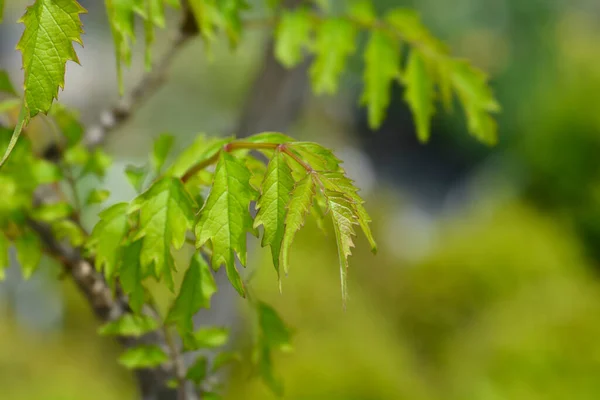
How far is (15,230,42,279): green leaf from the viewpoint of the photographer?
0.68 m

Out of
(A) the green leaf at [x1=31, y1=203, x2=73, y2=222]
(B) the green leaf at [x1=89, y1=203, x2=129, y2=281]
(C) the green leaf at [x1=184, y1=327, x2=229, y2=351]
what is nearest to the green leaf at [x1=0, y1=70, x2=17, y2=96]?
(A) the green leaf at [x1=31, y1=203, x2=73, y2=222]

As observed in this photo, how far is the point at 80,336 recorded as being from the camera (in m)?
3.30

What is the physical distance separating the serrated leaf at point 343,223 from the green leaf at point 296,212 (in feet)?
0.05

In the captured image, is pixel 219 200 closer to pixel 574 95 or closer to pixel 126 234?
pixel 126 234

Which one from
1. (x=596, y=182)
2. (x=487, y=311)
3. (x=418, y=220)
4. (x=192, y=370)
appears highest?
(x=192, y=370)

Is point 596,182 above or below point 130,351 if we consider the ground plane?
below

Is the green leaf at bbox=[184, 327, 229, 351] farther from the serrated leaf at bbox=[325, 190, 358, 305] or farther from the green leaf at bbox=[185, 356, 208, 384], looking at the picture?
the serrated leaf at bbox=[325, 190, 358, 305]

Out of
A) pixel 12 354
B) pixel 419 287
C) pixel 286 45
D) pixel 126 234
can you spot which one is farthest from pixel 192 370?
pixel 419 287

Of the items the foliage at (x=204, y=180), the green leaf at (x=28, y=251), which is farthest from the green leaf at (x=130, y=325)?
the green leaf at (x=28, y=251)

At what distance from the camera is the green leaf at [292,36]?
0.86 meters

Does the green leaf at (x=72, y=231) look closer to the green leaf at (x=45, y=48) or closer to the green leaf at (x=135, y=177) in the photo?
the green leaf at (x=135, y=177)

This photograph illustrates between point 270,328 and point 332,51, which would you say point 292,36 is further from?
point 270,328

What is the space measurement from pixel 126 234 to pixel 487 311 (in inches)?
118

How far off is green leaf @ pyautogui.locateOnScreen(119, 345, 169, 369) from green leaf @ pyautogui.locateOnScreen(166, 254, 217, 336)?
13 cm
